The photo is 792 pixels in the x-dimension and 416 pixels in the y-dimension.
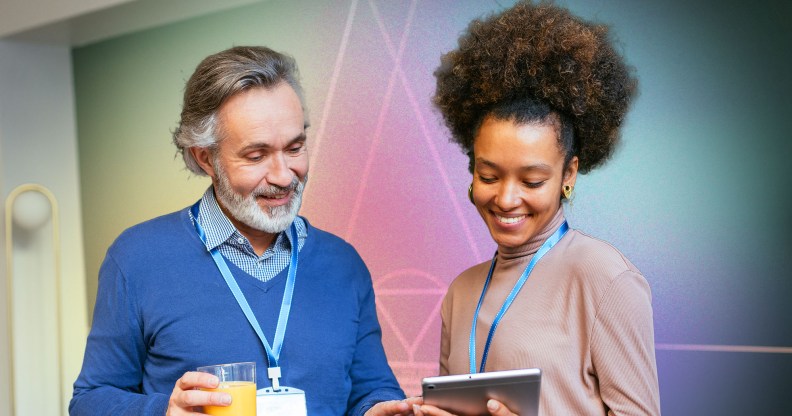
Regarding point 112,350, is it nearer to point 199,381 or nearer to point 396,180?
point 199,381

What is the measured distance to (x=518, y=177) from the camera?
1.99 metres

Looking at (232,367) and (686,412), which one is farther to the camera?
(686,412)

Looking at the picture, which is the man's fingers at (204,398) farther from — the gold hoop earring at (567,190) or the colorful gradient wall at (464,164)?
the colorful gradient wall at (464,164)

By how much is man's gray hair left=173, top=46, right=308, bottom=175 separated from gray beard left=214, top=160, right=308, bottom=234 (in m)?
0.15

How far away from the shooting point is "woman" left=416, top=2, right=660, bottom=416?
1.86 m

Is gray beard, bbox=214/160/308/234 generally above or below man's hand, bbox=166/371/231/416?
above

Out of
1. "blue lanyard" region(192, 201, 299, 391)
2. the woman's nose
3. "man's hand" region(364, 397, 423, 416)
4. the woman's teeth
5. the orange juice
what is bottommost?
"man's hand" region(364, 397, 423, 416)

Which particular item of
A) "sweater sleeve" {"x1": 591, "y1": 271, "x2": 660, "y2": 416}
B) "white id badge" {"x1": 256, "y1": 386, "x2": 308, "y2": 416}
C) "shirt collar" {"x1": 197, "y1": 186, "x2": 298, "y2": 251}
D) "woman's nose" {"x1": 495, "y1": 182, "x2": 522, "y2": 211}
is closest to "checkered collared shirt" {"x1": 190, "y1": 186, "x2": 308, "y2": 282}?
"shirt collar" {"x1": 197, "y1": 186, "x2": 298, "y2": 251}

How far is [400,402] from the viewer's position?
6.70 ft

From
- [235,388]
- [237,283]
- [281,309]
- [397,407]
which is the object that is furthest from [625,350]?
[237,283]

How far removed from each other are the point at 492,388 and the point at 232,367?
1.87 ft

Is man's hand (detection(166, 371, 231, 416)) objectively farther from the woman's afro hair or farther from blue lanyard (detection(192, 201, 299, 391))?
the woman's afro hair

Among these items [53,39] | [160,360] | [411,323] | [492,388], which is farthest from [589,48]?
[53,39]

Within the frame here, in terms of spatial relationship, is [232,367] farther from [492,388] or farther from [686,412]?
[686,412]
